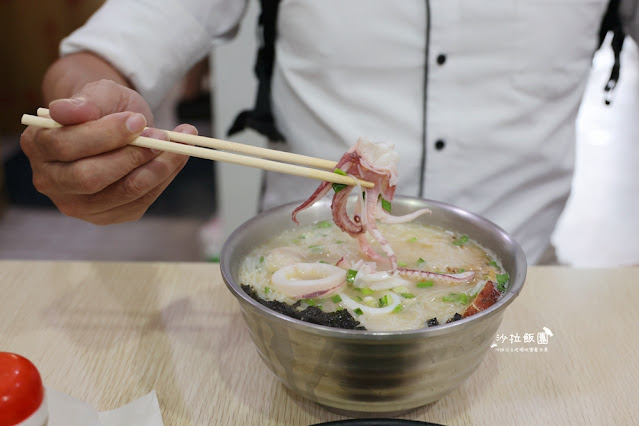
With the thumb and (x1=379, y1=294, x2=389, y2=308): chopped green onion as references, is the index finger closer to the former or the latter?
the thumb

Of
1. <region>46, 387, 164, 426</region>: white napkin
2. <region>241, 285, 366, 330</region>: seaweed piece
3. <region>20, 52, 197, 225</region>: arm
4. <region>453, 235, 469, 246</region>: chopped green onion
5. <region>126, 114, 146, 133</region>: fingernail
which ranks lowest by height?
<region>46, 387, 164, 426</region>: white napkin

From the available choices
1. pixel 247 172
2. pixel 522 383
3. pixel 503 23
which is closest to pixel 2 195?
pixel 247 172

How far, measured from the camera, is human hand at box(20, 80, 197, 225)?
3.38 ft

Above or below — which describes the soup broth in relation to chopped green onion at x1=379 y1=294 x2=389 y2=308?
below

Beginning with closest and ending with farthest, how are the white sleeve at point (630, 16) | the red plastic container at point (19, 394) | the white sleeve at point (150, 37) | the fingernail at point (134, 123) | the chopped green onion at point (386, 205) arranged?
the red plastic container at point (19, 394)
the fingernail at point (134, 123)
the chopped green onion at point (386, 205)
the white sleeve at point (150, 37)
the white sleeve at point (630, 16)

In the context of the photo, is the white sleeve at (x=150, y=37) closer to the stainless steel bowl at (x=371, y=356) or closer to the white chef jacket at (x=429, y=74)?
the white chef jacket at (x=429, y=74)

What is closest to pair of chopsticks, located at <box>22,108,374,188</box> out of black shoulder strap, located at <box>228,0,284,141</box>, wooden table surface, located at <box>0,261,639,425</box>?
wooden table surface, located at <box>0,261,639,425</box>

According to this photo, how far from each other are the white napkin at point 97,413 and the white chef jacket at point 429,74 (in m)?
0.95

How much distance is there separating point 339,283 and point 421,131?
0.78 meters

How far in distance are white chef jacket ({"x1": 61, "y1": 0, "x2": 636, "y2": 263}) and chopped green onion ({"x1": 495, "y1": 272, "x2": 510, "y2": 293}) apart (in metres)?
0.67

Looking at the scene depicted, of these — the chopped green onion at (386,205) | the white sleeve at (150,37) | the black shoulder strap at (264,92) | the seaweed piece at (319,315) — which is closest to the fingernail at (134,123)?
the seaweed piece at (319,315)

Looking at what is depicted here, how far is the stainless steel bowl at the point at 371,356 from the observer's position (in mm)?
871

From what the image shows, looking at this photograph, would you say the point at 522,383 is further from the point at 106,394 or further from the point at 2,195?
the point at 2,195

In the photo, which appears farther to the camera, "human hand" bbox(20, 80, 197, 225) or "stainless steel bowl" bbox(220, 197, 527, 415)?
"human hand" bbox(20, 80, 197, 225)
